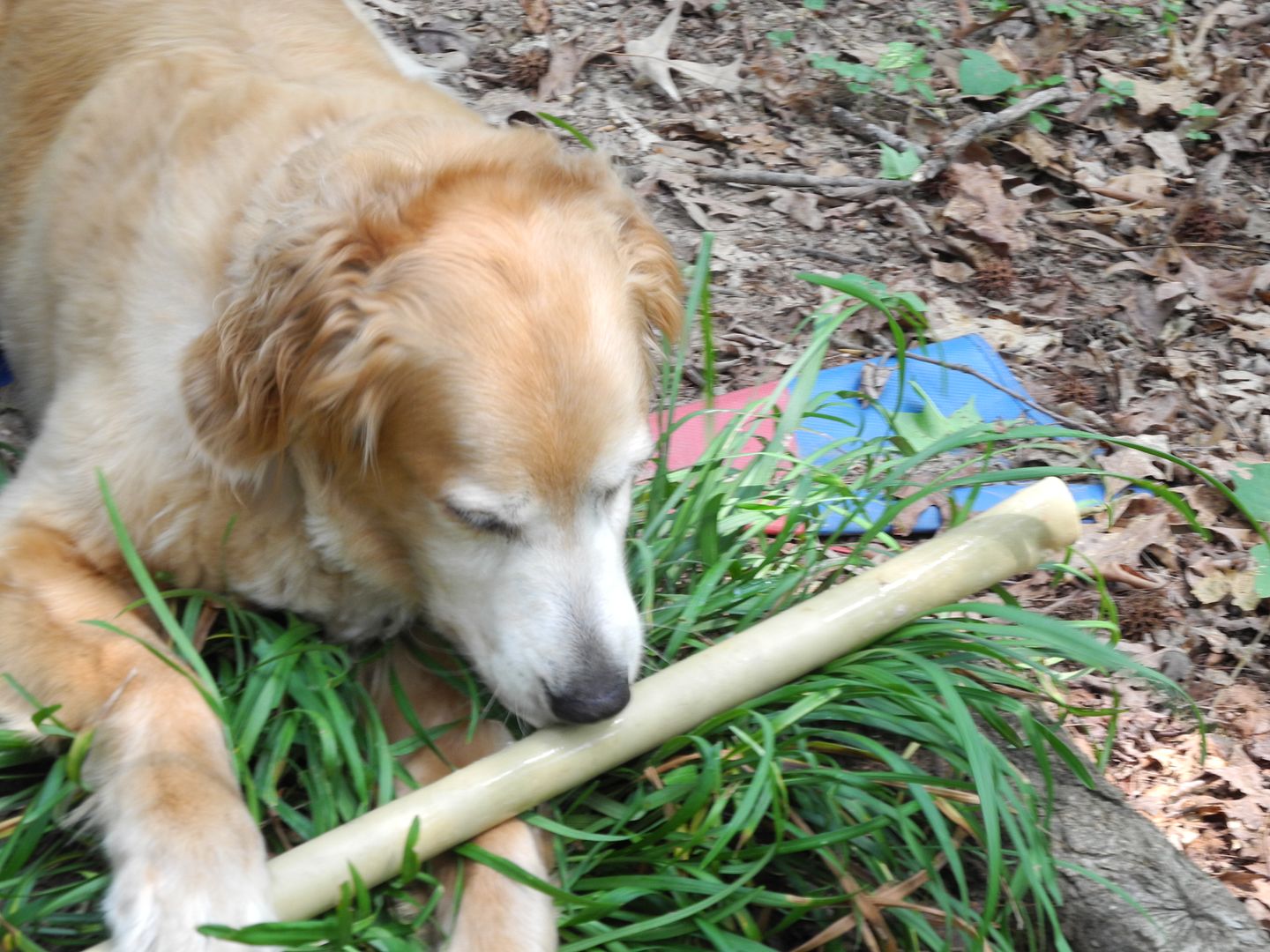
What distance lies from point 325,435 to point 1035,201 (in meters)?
3.71

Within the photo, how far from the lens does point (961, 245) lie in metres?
4.82

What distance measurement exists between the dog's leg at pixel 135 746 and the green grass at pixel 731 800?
8cm

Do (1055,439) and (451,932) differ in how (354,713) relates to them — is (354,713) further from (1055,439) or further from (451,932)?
(1055,439)

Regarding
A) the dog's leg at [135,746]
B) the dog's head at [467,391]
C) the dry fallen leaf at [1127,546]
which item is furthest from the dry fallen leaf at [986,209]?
the dog's leg at [135,746]

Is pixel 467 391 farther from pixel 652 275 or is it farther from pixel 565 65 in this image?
pixel 565 65

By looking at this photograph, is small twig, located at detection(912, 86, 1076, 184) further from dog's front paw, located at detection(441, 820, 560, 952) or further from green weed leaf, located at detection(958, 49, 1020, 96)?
dog's front paw, located at detection(441, 820, 560, 952)

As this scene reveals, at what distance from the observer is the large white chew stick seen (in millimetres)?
2129

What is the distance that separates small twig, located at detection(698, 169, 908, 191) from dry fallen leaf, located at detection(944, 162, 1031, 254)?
0.24m

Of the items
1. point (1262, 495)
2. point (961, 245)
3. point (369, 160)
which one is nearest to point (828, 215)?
point (961, 245)

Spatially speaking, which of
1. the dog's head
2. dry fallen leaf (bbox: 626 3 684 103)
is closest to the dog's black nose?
the dog's head

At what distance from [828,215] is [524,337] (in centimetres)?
300

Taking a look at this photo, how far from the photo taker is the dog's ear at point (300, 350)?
7.52 ft

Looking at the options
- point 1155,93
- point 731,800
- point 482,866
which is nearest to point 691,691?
point 731,800

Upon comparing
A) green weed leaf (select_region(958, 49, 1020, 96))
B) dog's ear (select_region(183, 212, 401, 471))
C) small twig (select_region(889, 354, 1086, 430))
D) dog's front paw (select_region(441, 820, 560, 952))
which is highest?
dog's ear (select_region(183, 212, 401, 471))
